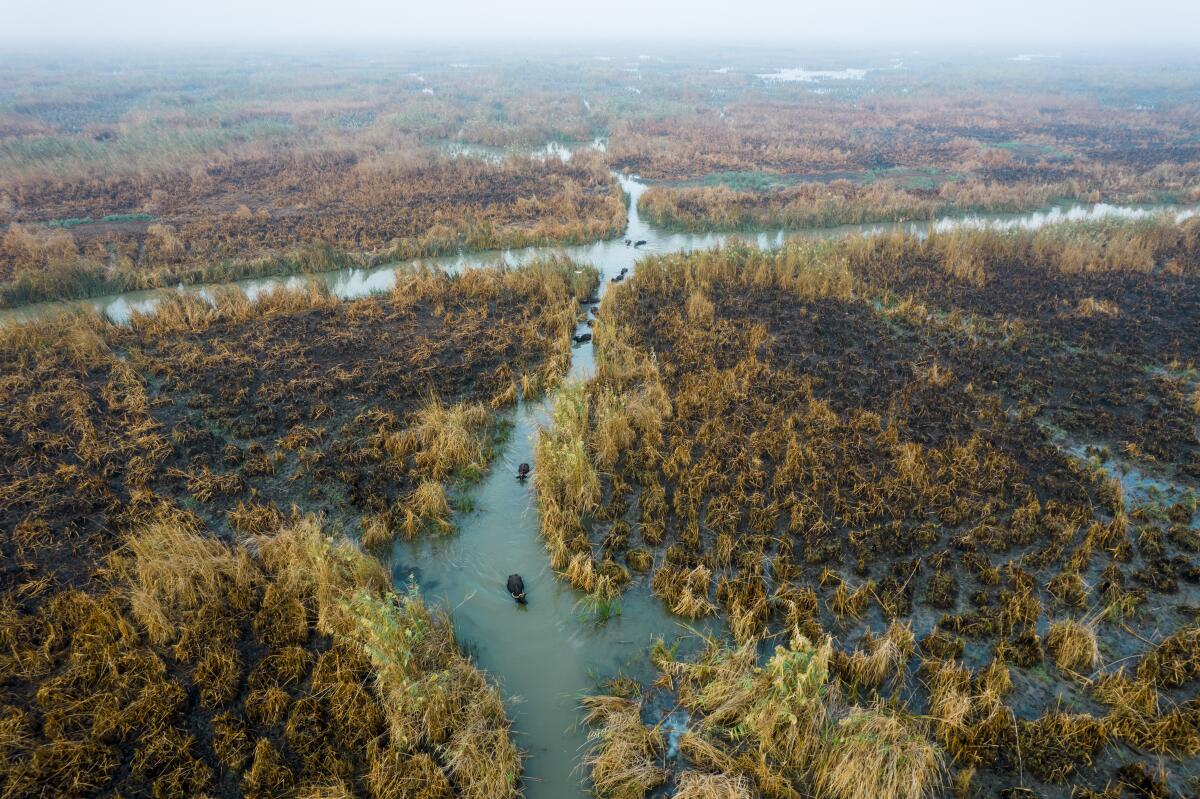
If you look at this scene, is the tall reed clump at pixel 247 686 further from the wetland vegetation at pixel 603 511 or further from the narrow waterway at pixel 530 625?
the narrow waterway at pixel 530 625

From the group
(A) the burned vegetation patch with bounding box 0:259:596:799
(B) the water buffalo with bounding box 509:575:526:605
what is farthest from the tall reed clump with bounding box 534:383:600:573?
(A) the burned vegetation patch with bounding box 0:259:596:799

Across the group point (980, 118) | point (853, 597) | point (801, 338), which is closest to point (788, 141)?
point (980, 118)

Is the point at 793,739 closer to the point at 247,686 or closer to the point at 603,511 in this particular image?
the point at 603,511

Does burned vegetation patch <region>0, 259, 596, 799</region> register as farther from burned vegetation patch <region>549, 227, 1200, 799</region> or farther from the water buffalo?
burned vegetation patch <region>549, 227, 1200, 799</region>

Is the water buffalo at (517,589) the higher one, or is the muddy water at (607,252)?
the muddy water at (607,252)

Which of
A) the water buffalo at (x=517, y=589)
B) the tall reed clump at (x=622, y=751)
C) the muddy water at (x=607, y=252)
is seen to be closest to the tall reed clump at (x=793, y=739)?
the tall reed clump at (x=622, y=751)
